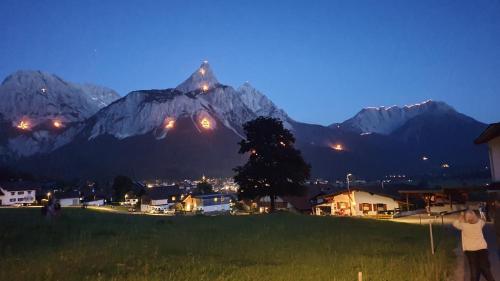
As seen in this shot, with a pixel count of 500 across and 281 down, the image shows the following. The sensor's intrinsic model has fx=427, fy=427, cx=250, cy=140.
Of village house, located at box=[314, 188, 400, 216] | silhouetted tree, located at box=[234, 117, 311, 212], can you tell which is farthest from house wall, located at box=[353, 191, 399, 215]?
silhouetted tree, located at box=[234, 117, 311, 212]

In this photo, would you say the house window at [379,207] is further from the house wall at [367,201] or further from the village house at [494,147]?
the village house at [494,147]

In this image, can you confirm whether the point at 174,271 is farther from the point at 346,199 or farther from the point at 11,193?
the point at 11,193

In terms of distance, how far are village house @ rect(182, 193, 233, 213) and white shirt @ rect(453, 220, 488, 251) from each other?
116 meters

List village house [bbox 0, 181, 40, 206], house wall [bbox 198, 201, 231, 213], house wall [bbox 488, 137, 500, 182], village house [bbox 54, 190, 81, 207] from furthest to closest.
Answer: village house [bbox 54, 190, 81, 207]
house wall [bbox 198, 201, 231, 213]
village house [bbox 0, 181, 40, 206]
house wall [bbox 488, 137, 500, 182]

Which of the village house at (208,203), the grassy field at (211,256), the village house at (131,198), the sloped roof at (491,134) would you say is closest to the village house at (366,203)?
the sloped roof at (491,134)

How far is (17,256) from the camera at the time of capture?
1647 cm

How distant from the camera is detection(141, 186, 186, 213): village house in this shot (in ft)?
457

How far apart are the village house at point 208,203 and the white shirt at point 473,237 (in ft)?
380

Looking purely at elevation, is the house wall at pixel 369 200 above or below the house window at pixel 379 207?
above

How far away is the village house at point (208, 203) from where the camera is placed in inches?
5049

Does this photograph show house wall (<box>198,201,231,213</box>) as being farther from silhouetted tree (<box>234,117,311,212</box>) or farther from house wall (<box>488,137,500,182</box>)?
house wall (<box>488,137,500,182</box>)

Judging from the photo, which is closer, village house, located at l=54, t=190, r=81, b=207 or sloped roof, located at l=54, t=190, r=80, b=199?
village house, located at l=54, t=190, r=81, b=207

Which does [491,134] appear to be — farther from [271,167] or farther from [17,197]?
[17,197]

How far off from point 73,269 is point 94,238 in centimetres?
942
